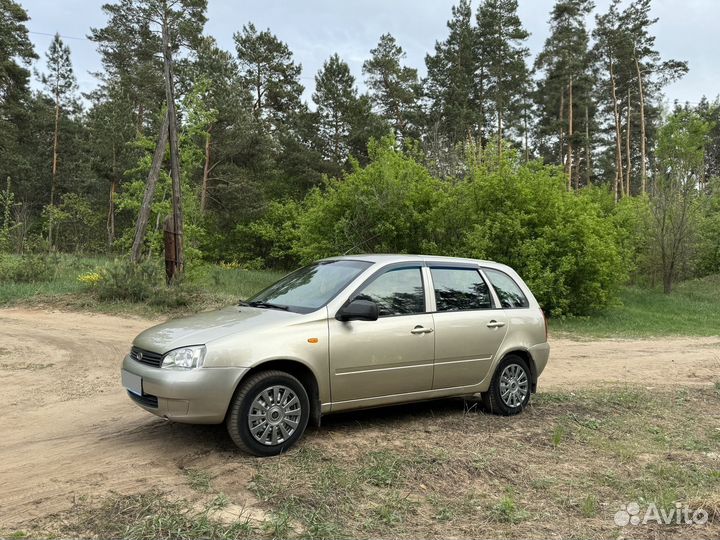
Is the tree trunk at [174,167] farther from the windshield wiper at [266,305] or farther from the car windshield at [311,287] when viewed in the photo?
the windshield wiper at [266,305]

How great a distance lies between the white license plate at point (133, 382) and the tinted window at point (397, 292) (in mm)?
2059

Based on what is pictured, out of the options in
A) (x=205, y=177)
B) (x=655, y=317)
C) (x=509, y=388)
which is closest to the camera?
(x=509, y=388)

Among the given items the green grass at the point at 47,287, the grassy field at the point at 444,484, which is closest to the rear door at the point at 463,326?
the grassy field at the point at 444,484

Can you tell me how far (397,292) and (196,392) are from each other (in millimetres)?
2221

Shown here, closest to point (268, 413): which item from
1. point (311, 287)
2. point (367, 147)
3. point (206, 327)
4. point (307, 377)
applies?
point (307, 377)

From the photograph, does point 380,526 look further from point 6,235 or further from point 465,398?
point 6,235

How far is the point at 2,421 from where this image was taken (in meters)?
6.07

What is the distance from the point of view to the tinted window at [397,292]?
5.77 metres

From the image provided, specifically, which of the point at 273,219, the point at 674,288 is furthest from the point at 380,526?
the point at 273,219

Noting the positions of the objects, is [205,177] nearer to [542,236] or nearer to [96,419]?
[542,236]

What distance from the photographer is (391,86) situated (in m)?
38.9

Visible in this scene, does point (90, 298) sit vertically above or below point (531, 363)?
above

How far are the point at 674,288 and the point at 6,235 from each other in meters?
27.3

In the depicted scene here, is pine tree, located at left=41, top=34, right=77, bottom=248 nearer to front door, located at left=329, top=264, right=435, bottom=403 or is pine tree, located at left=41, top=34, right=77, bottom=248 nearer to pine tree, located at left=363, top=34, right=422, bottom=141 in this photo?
pine tree, located at left=363, top=34, right=422, bottom=141
